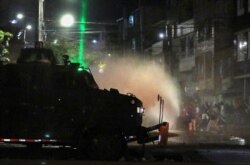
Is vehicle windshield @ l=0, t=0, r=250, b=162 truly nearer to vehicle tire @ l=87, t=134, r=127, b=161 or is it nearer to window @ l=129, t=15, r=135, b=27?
vehicle tire @ l=87, t=134, r=127, b=161

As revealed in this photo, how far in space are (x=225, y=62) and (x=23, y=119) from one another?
104 feet

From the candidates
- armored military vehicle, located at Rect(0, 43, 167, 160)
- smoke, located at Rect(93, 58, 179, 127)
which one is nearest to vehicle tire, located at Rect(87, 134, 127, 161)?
armored military vehicle, located at Rect(0, 43, 167, 160)

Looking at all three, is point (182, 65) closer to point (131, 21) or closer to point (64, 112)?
point (131, 21)

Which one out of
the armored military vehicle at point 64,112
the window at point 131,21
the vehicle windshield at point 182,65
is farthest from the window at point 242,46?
the window at point 131,21

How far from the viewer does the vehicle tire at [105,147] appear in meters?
13.0

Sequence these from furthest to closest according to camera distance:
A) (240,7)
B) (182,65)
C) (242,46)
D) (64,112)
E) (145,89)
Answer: (182,65)
(240,7)
(242,46)
(145,89)
(64,112)

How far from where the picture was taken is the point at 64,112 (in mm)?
12953

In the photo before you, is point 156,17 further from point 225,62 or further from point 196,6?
point 225,62

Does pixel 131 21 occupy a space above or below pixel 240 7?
above

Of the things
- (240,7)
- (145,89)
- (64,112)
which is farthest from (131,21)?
(64,112)

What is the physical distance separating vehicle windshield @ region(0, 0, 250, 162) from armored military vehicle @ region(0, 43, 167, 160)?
7cm

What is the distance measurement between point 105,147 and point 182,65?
149ft

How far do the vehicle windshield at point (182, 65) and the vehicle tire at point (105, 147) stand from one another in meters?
0.65

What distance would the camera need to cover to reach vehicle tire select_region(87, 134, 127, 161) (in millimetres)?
12969
